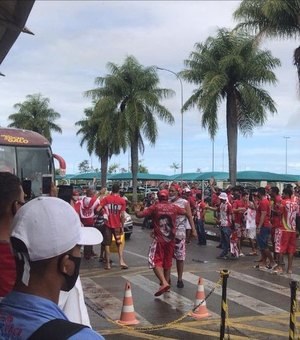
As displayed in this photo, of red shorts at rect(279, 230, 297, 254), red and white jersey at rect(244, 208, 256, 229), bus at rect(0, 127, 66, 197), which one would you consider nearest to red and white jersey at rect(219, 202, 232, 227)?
red and white jersey at rect(244, 208, 256, 229)

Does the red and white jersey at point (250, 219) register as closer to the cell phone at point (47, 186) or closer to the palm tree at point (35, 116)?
the cell phone at point (47, 186)

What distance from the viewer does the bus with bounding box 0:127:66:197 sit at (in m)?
15.2

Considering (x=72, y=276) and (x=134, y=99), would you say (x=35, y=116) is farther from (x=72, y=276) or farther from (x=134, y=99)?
(x=72, y=276)

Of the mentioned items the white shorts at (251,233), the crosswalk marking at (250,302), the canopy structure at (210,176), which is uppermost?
the canopy structure at (210,176)

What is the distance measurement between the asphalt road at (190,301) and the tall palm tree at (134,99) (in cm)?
2262

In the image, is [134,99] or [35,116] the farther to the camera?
[35,116]

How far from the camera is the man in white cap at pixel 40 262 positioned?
164 centimetres

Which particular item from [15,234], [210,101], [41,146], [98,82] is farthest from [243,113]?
[15,234]

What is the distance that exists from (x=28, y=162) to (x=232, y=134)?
15128 millimetres

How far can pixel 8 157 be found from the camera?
15.2m

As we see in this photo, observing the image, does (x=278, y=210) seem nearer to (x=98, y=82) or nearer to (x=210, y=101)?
(x=210, y=101)

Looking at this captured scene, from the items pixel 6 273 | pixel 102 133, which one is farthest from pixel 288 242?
pixel 102 133

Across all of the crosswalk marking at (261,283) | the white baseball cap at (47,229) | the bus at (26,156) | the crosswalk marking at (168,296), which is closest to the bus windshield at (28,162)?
the bus at (26,156)

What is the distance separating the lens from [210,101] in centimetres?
2806
